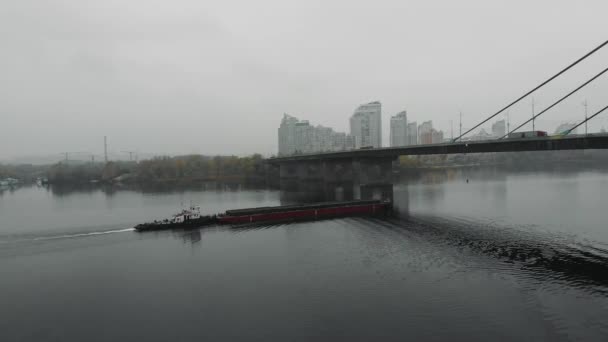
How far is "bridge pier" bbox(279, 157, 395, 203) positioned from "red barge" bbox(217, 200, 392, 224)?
12.6 metres

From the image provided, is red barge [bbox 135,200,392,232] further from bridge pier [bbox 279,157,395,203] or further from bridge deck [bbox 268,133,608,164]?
bridge deck [bbox 268,133,608,164]

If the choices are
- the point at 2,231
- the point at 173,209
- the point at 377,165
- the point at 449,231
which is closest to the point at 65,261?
the point at 2,231

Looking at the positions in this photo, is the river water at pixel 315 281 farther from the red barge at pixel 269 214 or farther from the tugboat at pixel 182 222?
the red barge at pixel 269 214

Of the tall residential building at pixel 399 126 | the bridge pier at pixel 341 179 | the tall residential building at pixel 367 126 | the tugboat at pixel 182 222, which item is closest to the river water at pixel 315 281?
the tugboat at pixel 182 222

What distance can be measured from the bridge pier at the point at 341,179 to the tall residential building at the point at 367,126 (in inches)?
2001

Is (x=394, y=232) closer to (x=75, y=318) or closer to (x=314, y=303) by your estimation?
(x=314, y=303)

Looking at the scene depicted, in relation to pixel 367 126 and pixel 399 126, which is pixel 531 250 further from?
pixel 399 126

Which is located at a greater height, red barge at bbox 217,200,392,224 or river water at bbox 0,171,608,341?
red barge at bbox 217,200,392,224

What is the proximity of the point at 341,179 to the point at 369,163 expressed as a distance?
26.0 m

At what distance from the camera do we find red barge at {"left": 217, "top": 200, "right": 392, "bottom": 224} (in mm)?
43594

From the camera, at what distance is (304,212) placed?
47.6m

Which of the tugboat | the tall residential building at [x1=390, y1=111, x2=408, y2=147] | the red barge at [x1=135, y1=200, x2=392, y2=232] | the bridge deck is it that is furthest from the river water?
the tall residential building at [x1=390, y1=111, x2=408, y2=147]

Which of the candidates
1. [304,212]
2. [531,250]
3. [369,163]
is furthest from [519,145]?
[369,163]

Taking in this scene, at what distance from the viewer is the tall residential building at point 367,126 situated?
166375 mm
